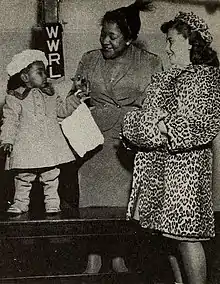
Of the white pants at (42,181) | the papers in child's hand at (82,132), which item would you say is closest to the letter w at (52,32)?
the papers in child's hand at (82,132)

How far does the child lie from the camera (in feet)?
9.16

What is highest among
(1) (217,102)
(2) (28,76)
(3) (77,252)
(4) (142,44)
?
(4) (142,44)

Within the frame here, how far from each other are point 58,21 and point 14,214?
977mm

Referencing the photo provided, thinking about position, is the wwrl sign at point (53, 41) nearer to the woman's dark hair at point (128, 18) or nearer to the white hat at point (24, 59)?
the white hat at point (24, 59)

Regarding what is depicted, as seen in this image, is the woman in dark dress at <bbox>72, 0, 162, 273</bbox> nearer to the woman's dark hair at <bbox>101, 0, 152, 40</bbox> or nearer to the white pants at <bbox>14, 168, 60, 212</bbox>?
the woman's dark hair at <bbox>101, 0, 152, 40</bbox>

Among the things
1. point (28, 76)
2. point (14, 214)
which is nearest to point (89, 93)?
point (28, 76)

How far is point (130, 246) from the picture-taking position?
3.07 metres

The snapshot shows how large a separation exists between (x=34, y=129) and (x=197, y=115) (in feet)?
3.30

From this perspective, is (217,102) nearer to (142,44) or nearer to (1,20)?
(142,44)

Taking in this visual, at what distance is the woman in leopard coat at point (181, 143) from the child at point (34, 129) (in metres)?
0.68

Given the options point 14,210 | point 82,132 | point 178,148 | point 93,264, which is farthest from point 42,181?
point 178,148

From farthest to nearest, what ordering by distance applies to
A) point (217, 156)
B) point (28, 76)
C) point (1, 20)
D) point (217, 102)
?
point (217, 156) → point (1, 20) → point (28, 76) → point (217, 102)

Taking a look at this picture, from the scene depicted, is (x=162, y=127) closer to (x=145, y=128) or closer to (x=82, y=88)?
(x=145, y=128)

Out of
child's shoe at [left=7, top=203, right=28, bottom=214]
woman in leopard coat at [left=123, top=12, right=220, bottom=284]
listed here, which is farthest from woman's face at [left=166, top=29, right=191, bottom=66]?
child's shoe at [left=7, top=203, right=28, bottom=214]
